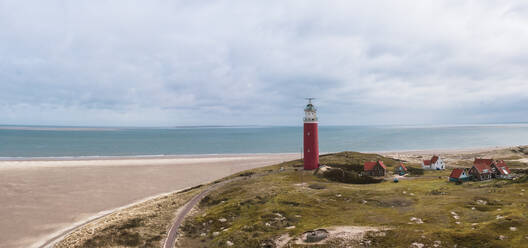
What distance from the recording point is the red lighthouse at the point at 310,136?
188ft

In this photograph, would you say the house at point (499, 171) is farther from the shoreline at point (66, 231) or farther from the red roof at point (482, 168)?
the shoreline at point (66, 231)

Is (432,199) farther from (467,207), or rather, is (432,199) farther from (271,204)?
(271,204)

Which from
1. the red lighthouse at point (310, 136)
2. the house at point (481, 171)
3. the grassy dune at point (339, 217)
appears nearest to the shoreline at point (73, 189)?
the grassy dune at point (339, 217)

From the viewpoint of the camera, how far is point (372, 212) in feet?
107

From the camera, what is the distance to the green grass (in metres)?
24.6

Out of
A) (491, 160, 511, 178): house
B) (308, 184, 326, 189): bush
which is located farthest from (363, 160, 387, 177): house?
(491, 160, 511, 178): house

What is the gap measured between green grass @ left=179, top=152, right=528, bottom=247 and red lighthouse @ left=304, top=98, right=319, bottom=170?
9.88 m

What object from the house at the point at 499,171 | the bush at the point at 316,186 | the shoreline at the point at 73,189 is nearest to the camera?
the shoreline at the point at 73,189

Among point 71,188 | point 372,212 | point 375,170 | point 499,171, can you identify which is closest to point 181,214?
point 372,212

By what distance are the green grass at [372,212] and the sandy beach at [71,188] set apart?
72.7ft

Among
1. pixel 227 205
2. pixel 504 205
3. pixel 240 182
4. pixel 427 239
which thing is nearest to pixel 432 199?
pixel 504 205

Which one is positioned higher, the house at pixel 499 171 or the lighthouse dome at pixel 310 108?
the lighthouse dome at pixel 310 108

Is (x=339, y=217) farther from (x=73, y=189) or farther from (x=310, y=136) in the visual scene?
(x=73, y=189)

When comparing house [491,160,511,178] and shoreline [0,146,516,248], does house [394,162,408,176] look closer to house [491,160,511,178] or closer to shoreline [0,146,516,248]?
house [491,160,511,178]
